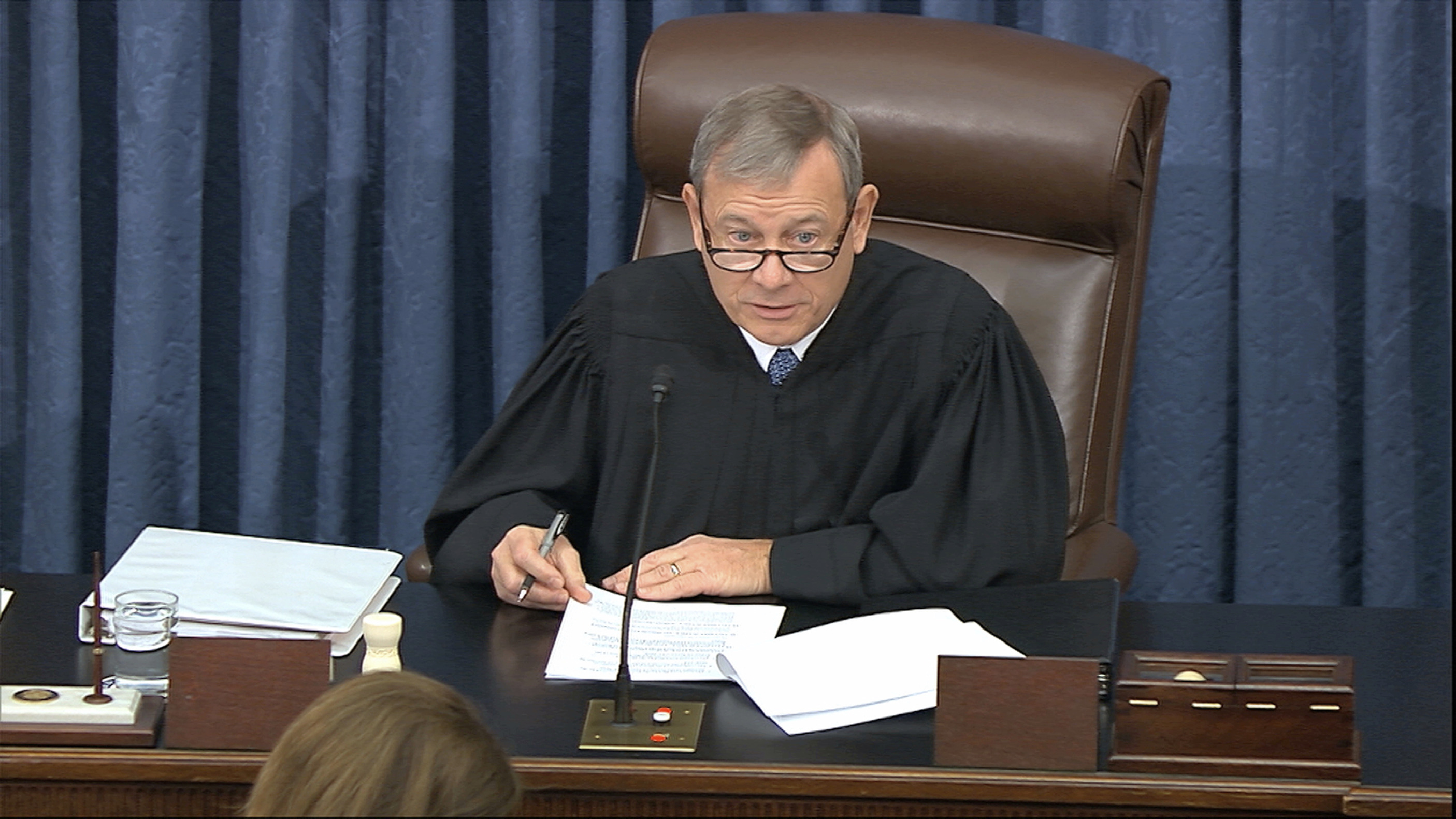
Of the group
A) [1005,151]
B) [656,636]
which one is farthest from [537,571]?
[1005,151]

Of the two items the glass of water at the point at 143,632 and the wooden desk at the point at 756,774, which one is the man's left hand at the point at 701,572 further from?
the glass of water at the point at 143,632

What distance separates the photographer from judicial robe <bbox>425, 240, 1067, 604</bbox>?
2691 millimetres

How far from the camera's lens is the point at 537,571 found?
93.6 inches

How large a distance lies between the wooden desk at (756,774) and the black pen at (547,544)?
21cm

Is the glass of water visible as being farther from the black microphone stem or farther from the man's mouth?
the man's mouth

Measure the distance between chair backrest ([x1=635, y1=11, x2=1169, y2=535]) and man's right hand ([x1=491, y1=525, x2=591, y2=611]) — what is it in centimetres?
86

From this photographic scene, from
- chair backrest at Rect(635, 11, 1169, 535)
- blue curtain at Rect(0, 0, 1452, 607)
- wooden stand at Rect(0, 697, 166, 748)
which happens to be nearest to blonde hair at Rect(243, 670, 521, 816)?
wooden stand at Rect(0, 697, 166, 748)

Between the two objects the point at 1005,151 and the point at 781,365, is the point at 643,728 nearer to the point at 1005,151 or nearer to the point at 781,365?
the point at 781,365

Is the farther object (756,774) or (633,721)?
(633,721)

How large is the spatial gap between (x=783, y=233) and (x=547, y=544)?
1.72 feet

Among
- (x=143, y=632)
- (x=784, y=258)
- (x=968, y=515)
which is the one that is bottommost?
(x=143, y=632)

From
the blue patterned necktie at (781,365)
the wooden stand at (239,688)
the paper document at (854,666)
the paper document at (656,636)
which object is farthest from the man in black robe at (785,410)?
the wooden stand at (239,688)

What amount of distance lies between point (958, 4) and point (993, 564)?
1351 mm

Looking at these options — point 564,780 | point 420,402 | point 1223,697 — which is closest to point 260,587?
point 564,780
